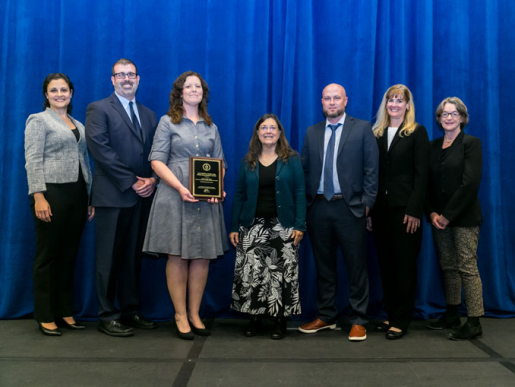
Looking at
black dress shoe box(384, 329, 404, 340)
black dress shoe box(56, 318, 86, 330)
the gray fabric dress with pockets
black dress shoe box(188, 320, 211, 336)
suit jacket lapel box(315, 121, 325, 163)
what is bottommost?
black dress shoe box(56, 318, 86, 330)

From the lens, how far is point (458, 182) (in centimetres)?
310

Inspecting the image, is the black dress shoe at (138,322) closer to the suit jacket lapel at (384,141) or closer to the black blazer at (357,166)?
the black blazer at (357,166)

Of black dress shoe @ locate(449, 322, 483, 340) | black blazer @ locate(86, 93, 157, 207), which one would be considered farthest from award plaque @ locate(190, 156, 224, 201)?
black dress shoe @ locate(449, 322, 483, 340)

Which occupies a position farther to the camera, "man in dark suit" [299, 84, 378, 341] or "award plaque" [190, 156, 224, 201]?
"man in dark suit" [299, 84, 378, 341]

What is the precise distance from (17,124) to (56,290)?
1337 millimetres

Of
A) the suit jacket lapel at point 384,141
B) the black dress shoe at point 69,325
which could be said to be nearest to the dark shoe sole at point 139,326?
the black dress shoe at point 69,325

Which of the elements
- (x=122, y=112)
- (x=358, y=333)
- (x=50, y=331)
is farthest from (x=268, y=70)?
(x=50, y=331)

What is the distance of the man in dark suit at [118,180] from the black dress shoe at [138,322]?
0.01 m

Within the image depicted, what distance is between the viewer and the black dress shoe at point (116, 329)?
9.91 feet

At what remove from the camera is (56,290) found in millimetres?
3180

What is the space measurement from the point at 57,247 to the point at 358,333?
202 cm

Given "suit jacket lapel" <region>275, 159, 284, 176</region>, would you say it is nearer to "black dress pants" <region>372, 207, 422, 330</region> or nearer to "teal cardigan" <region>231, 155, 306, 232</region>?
"teal cardigan" <region>231, 155, 306, 232</region>

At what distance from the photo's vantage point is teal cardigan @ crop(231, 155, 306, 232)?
299cm

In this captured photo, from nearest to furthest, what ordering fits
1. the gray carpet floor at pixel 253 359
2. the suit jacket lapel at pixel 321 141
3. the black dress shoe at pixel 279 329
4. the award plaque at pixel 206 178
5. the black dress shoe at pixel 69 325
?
the gray carpet floor at pixel 253 359
the award plaque at pixel 206 178
the black dress shoe at pixel 279 329
the suit jacket lapel at pixel 321 141
the black dress shoe at pixel 69 325
